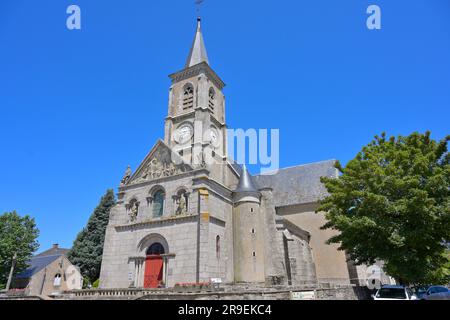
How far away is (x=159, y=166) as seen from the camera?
992 inches

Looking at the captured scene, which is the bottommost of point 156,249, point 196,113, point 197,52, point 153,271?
point 153,271

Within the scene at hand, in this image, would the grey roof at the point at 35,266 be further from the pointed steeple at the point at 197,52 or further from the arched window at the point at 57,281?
the pointed steeple at the point at 197,52

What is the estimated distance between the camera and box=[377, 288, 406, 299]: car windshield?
41.9 feet

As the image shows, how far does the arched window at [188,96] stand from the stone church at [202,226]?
144 mm

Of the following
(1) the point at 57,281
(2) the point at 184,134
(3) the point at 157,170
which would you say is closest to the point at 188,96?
Answer: (2) the point at 184,134

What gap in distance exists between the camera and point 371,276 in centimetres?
2892

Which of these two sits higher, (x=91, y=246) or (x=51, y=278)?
(x=91, y=246)

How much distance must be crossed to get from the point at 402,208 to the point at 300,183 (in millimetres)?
18433

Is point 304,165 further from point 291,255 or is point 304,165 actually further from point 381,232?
point 381,232

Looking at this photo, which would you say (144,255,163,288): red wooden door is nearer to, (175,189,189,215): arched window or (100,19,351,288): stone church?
(100,19,351,288): stone church

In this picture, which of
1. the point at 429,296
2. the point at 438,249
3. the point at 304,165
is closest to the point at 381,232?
the point at 438,249

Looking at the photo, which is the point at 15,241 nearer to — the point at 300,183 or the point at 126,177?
the point at 126,177

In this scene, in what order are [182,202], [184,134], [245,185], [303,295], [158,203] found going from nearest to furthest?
[303,295] → [182,202] → [158,203] → [245,185] → [184,134]
